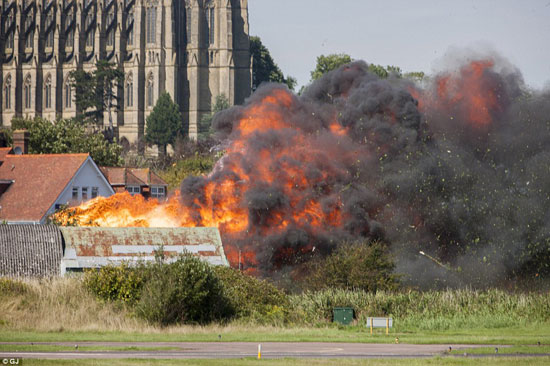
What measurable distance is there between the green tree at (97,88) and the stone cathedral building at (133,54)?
333 centimetres

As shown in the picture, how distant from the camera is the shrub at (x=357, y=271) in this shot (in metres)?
46.4

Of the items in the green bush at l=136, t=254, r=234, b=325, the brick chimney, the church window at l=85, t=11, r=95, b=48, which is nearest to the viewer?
the green bush at l=136, t=254, r=234, b=325

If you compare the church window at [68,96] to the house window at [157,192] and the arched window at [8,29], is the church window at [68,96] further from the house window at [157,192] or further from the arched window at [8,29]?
the house window at [157,192]

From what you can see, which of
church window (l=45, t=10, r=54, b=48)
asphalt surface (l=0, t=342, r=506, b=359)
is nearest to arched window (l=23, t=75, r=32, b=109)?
church window (l=45, t=10, r=54, b=48)

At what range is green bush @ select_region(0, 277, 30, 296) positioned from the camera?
4016 centimetres

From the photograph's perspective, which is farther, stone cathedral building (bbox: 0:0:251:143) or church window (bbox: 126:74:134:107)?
church window (bbox: 126:74:134:107)

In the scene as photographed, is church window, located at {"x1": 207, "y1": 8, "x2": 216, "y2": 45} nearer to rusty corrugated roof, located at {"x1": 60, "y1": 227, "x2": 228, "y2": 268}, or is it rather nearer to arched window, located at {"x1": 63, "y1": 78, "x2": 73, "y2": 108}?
arched window, located at {"x1": 63, "y1": 78, "x2": 73, "y2": 108}

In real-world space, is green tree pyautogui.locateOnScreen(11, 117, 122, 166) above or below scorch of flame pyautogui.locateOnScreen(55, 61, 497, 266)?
above

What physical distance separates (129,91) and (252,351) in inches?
6151

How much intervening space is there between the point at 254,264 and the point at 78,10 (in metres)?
148

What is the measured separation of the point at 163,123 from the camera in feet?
561

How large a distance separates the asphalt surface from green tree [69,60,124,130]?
145722 mm

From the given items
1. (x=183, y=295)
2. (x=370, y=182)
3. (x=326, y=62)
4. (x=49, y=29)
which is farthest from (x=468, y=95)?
(x=49, y=29)

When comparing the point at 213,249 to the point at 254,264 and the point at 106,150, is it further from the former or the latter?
the point at 106,150
